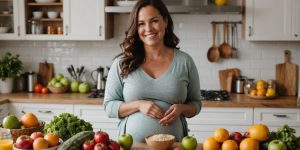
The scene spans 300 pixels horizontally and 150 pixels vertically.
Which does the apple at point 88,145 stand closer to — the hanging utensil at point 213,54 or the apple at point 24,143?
the apple at point 24,143

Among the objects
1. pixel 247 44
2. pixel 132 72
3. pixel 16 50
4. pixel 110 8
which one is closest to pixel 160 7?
pixel 132 72

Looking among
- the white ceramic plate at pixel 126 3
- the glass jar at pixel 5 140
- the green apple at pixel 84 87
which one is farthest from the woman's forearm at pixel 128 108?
the green apple at pixel 84 87

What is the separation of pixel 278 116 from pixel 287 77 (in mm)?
702

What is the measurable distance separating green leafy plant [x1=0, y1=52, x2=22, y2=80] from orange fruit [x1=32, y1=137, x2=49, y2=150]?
2.77 m

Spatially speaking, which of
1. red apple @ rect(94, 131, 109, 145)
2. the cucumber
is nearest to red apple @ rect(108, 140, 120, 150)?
red apple @ rect(94, 131, 109, 145)

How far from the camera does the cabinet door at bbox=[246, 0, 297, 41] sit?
4.22 meters

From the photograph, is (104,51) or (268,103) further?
(104,51)

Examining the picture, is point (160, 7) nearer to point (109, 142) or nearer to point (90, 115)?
point (109, 142)

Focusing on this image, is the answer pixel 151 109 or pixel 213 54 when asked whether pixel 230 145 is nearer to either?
pixel 151 109

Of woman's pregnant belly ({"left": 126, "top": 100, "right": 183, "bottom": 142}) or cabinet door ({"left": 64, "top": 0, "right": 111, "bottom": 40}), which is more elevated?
cabinet door ({"left": 64, "top": 0, "right": 111, "bottom": 40})

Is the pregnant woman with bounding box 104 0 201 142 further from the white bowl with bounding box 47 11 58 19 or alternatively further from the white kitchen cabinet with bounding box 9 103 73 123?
the white bowl with bounding box 47 11 58 19

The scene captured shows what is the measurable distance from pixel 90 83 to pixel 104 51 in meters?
0.40

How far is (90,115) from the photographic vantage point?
13.7 ft

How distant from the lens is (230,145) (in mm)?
2094
